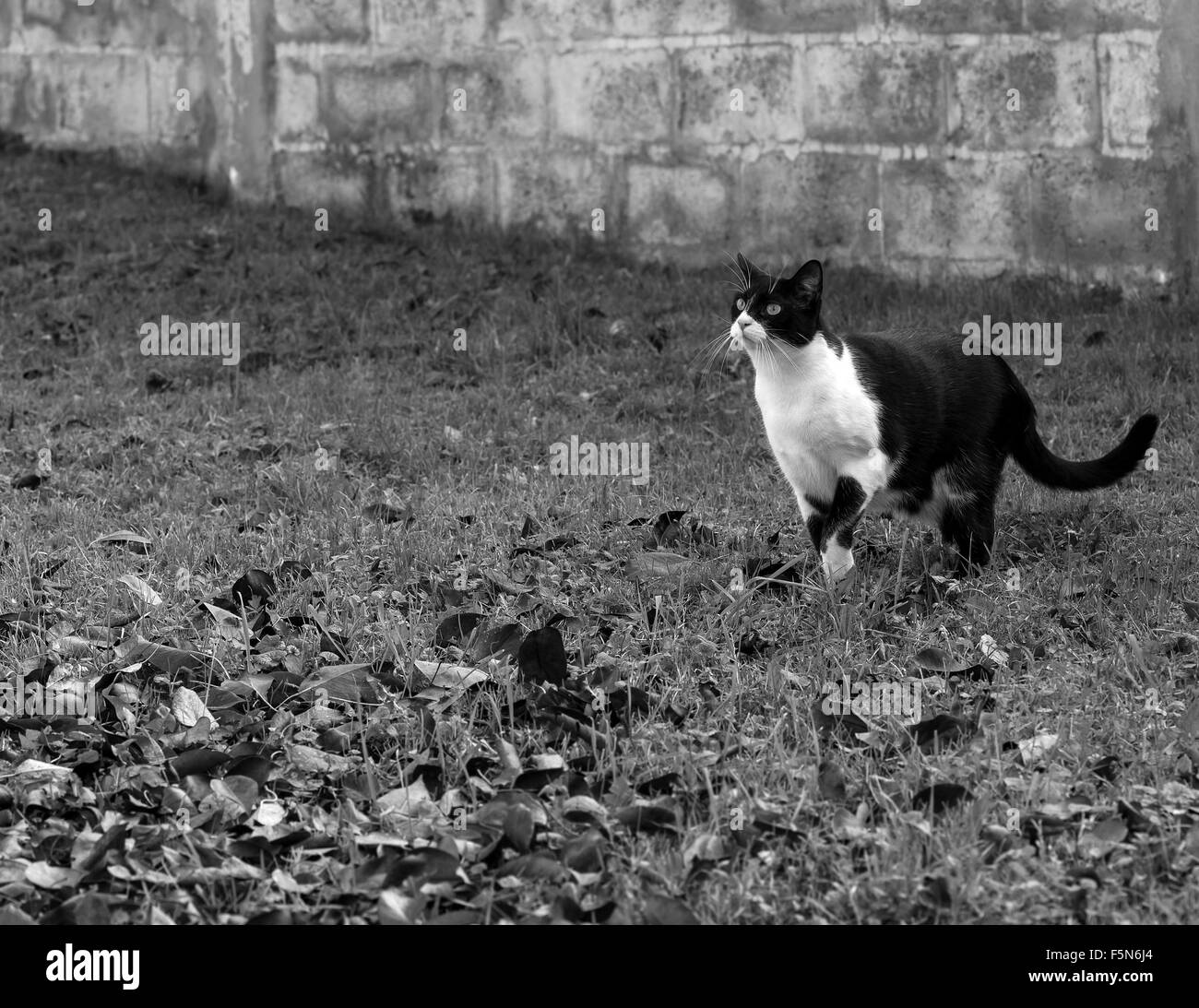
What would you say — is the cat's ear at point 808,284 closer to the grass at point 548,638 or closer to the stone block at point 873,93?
the grass at point 548,638

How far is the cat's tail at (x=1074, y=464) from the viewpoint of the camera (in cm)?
460

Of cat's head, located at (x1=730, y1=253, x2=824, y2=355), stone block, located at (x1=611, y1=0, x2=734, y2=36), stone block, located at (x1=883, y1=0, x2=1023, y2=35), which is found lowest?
cat's head, located at (x1=730, y1=253, x2=824, y2=355)

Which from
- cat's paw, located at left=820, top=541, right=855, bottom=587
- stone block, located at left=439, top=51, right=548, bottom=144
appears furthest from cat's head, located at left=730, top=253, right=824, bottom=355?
stone block, located at left=439, top=51, right=548, bottom=144

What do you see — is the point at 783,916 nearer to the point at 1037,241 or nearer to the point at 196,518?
the point at 196,518

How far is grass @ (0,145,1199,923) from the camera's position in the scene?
8.91 ft

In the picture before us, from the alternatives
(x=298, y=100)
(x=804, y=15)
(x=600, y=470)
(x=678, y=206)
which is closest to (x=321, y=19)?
(x=298, y=100)

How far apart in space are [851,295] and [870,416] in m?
2.90

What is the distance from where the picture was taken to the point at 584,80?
7.89 metres

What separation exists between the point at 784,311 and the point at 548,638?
142 cm

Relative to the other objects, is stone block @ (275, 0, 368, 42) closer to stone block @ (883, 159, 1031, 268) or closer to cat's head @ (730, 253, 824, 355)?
stone block @ (883, 159, 1031, 268)

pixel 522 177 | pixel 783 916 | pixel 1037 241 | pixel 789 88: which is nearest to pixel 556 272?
pixel 522 177

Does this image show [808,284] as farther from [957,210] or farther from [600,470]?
[957,210]

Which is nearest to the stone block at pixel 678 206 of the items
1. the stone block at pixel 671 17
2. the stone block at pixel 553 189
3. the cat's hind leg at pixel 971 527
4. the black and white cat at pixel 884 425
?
the stone block at pixel 553 189

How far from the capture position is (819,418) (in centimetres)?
436
